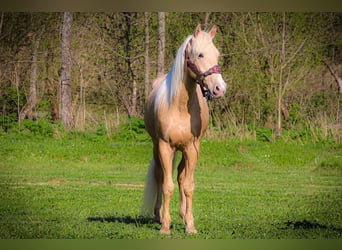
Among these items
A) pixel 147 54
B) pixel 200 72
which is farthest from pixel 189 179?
pixel 147 54

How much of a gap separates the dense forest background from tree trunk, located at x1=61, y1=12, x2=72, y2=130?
2.0 inches

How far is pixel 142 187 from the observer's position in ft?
36.8

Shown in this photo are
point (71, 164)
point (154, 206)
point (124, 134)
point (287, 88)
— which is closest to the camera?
point (154, 206)

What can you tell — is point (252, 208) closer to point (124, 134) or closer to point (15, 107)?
point (124, 134)

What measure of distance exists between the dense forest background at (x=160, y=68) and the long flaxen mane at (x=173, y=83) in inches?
335

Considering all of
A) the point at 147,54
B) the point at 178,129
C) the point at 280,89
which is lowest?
the point at 178,129

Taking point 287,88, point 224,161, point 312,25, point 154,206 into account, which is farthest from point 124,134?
point 154,206

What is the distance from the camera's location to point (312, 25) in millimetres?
17141

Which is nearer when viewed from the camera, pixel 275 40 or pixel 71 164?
pixel 71 164

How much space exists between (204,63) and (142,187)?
196 inches

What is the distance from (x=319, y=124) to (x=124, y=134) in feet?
15.1

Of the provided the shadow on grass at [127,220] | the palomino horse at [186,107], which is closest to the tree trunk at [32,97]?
the shadow on grass at [127,220]

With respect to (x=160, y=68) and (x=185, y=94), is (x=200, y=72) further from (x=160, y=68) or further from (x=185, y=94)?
(x=160, y=68)

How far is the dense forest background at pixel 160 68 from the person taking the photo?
632 inches
